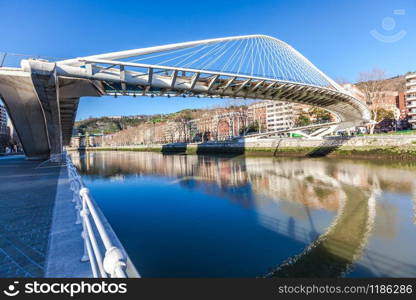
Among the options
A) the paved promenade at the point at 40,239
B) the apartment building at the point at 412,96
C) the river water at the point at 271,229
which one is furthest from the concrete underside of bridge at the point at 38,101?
the apartment building at the point at 412,96

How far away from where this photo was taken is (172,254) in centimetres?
627

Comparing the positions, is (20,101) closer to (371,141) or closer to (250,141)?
(250,141)

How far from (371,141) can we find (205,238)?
100ft

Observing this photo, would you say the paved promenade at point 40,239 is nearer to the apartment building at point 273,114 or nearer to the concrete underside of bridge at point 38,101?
the concrete underside of bridge at point 38,101

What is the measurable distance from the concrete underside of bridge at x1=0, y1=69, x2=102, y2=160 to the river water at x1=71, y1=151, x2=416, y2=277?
715 centimetres

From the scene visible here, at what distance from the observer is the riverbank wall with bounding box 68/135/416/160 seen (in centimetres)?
2650

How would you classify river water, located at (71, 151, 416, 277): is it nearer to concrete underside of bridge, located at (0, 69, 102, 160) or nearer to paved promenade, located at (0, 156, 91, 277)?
paved promenade, located at (0, 156, 91, 277)

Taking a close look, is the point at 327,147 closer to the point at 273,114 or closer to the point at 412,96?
the point at 412,96

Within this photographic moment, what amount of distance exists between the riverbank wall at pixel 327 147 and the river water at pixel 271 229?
49.4ft

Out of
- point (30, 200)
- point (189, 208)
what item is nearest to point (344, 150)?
point (189, 208)

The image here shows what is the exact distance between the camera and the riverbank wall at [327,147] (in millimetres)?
26500

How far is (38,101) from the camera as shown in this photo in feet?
61.9

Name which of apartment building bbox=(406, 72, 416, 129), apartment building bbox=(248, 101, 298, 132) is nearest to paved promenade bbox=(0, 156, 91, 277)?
apartment building bbox=(406, 72, 416, 129)

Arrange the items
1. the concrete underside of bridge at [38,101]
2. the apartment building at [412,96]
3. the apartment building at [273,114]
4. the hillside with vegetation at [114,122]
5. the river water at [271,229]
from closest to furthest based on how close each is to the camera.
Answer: the river water at [271,229] → the concrete underside of bridge at [38,101] → the apartment building at [412,96] → the apartment building at [273,114] → the hillside with vegetation at [114,122]
